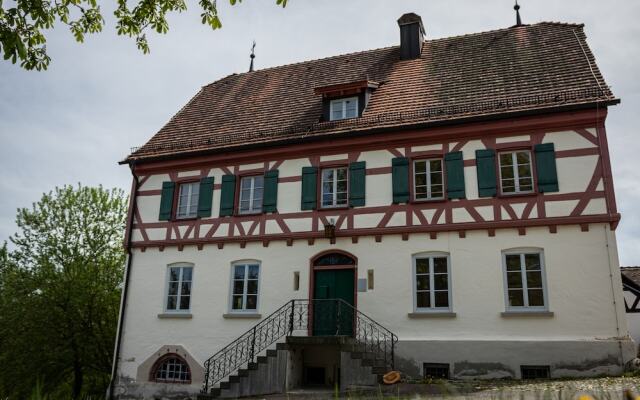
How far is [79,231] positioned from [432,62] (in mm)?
17728

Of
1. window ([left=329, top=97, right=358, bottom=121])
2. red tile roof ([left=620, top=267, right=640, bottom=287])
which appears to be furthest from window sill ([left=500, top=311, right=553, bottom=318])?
red tile roof ([left=620, top=267, right=640, bottom=287])

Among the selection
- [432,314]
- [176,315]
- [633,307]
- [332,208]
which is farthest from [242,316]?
[633,307]

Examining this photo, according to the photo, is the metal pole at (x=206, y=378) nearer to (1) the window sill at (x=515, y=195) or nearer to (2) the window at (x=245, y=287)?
(2) the window at (x=245, y=287)

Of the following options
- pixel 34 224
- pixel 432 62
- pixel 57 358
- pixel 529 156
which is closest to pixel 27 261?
pixel 34 224

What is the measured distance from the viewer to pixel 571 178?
13523 millimetres

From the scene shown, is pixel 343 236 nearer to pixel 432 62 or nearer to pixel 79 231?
pixel 432 62

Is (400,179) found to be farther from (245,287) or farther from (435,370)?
(245,287)

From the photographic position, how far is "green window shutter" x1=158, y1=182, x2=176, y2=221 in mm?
17578

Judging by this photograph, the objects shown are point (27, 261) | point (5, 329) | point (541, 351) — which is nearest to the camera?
point (541, 351)

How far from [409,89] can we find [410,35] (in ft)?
10.8

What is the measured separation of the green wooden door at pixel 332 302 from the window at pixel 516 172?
471 centimetres

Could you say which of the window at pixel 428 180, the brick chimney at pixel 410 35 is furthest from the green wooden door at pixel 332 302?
the brick chimney at pixel 410 35

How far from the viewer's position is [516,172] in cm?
1420

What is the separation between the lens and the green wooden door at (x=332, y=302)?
48.2 feet
